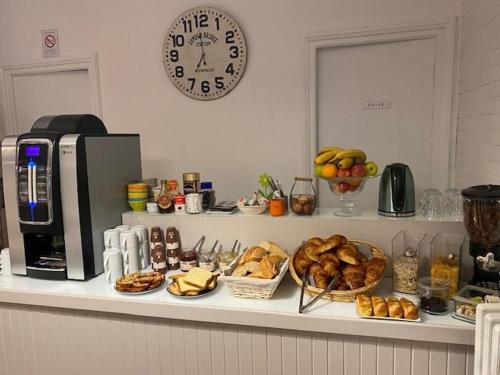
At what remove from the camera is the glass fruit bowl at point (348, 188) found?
148cm

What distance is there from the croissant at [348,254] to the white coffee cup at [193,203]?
0.63 metres

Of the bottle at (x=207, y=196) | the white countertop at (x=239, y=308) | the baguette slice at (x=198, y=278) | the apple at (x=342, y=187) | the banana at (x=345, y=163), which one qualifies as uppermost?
the banana at (x=345, y=163)

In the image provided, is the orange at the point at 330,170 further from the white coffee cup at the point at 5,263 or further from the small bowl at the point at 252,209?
the white coffee cup at the point at 5,263

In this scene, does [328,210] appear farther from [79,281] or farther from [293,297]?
[79,281]

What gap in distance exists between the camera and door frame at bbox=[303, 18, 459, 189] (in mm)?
2389

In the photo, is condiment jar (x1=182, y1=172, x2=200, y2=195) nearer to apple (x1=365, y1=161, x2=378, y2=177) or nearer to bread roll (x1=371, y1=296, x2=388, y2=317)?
apple (x1=365, y1=161, x2=378, y2=177)

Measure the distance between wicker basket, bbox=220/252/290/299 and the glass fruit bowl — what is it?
40 cm

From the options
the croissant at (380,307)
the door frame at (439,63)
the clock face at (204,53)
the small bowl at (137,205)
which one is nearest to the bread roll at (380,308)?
the croissant at (380,307)

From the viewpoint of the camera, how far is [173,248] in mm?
1648

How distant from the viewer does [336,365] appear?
4.08 ft

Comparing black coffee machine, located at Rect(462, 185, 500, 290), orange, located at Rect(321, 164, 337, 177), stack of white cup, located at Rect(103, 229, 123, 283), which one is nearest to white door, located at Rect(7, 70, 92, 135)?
stack of white cup, located at Rect(103, 229, 123, 283)

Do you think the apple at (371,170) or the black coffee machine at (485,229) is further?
the apple at (371,170)

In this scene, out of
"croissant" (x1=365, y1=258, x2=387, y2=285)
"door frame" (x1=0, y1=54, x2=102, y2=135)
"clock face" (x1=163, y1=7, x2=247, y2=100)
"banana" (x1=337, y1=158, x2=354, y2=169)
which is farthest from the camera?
"door frame" (x1=0, y1=54, x2=102, y2=135)

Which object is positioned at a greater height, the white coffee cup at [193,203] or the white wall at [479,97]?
the white wall at [479,97]
